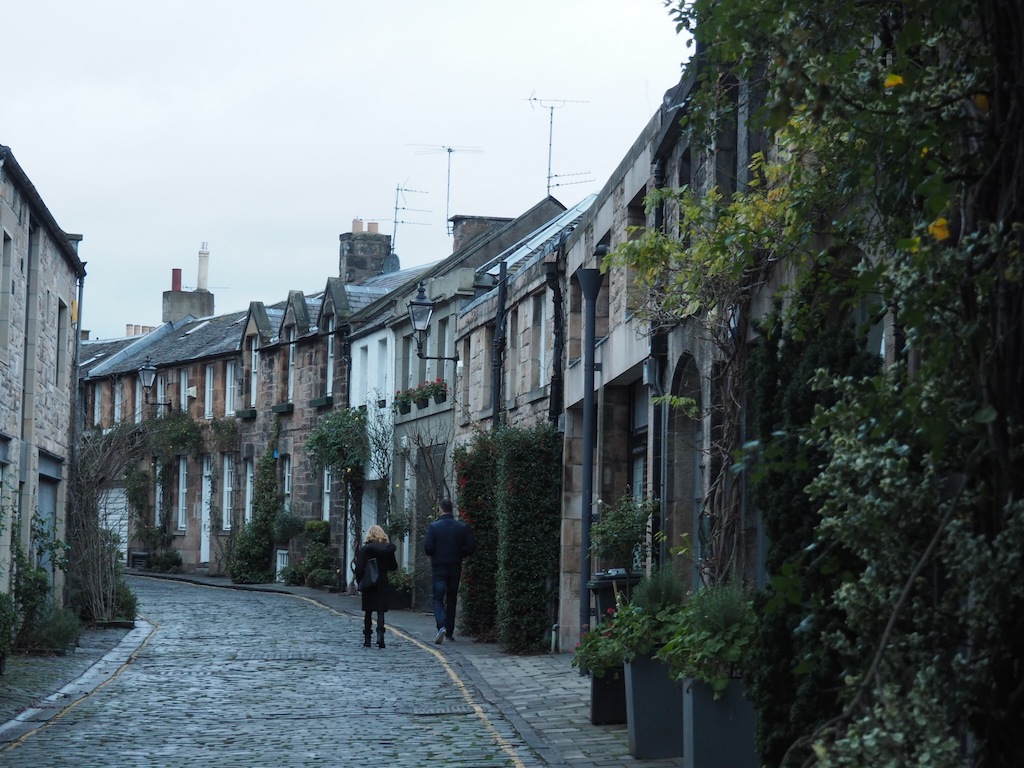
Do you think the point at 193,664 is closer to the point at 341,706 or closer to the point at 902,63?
the point at 341,706

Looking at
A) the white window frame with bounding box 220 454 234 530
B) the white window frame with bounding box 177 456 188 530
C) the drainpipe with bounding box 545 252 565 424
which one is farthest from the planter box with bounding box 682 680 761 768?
the white window frame with bounding box 177 456 188 530

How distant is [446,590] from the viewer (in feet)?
63.9

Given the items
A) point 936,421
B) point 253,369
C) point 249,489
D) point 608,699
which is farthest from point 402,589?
point 936,421

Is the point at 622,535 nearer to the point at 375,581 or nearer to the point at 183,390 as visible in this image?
the point at 375,581

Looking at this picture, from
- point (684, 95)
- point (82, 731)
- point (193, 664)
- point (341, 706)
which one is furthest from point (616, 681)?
point (193, 664)

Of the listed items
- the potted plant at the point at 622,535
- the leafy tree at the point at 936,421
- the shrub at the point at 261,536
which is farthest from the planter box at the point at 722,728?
the shrub at the point at 261,536

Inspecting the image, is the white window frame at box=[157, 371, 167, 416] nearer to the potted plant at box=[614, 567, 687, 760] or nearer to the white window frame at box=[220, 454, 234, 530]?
the white window frame at box=[220, 454, 234, 530]

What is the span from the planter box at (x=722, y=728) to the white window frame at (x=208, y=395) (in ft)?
108

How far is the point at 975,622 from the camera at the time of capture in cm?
447

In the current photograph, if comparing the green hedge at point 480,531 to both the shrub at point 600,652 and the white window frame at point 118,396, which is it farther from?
the white window frame at point 118,396

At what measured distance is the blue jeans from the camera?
1931 cm

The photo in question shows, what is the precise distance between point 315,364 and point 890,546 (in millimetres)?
30400

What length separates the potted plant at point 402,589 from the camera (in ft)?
88.0

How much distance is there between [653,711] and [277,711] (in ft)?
12.5
